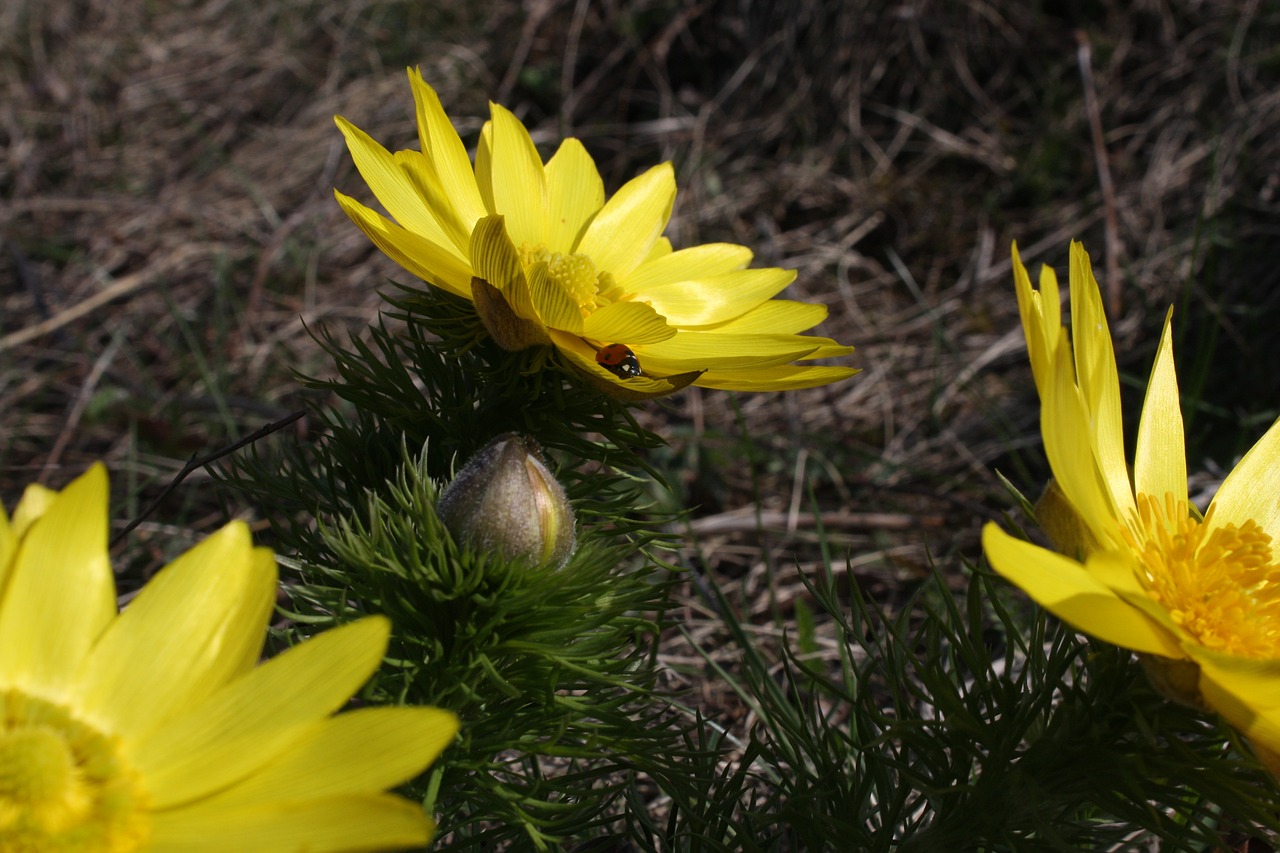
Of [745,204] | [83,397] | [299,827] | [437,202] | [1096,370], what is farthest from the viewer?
[745,204]

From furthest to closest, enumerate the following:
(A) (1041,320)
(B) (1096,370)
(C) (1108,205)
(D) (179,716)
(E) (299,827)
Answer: (C) (1108,205) < (B) (1096,370) < (A) (1041,320) < (D) (179,716) < (E) (299,827)

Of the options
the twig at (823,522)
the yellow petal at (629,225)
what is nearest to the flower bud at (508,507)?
the yellow petal at (629,225)

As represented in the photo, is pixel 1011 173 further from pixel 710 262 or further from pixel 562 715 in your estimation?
pixel 562 715

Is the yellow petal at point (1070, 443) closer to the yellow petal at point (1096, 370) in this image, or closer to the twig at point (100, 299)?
the yellow petal at point (1096, 370)

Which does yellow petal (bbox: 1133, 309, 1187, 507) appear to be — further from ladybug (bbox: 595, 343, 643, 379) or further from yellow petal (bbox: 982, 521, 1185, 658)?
ladybug (bbox: 595, 343, 643, 379)

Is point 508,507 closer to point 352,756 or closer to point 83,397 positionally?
point 352,756

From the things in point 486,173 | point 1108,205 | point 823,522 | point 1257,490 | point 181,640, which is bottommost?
point 823,522

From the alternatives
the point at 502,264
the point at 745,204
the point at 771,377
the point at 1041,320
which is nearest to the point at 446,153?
the point at 502,264
